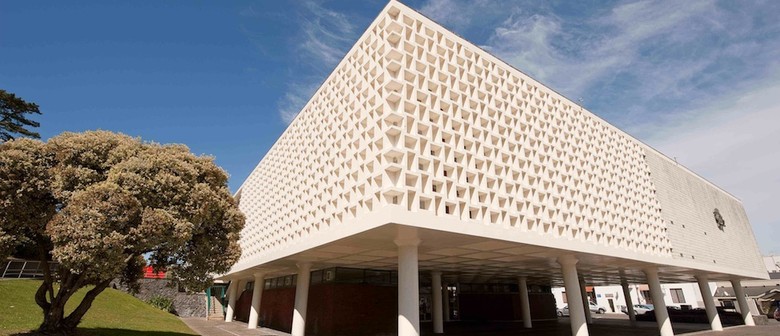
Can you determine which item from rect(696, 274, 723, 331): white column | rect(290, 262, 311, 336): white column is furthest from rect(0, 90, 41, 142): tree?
rect(696, 274, 723, 331): white column

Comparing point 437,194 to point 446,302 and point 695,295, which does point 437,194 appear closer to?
point 446,302

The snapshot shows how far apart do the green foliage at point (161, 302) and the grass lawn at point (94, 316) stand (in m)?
11.3

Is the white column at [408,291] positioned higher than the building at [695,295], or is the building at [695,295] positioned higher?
Answer: the building at [695,295]

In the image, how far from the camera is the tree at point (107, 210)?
44.5 feet

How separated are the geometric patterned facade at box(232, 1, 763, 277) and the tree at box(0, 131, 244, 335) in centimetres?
547

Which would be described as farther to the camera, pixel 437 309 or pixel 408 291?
pixel 437 309

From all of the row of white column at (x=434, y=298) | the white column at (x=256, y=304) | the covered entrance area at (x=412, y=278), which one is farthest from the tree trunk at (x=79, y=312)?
the white column at (x=256, y=304)

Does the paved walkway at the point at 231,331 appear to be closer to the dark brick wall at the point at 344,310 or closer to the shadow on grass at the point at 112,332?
the dark brick wall at the point at 344,310

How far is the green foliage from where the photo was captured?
43.4 metres

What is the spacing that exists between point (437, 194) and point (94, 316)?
23.4 metres

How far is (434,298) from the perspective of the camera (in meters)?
30.2

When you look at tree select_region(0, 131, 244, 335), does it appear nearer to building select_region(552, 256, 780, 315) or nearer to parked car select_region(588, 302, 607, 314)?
building select_region(552, 256, 780, 315)

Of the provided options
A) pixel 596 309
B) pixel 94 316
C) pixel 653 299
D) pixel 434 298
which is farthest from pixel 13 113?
pixel 596 309

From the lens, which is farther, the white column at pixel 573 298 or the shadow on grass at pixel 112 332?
the white column at pixel 573 298
